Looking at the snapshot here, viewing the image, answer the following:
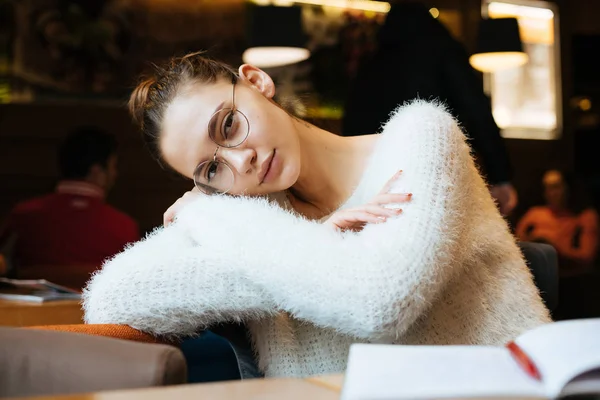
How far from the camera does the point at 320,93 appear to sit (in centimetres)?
680

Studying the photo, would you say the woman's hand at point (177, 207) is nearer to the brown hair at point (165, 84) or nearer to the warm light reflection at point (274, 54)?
the brown hair at point (165, 84)

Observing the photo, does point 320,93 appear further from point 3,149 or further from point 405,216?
point 405,216

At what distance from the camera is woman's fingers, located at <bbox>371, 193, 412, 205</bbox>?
118cm

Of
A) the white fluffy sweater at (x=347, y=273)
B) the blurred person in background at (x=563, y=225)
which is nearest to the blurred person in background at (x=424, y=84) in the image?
the white fluffy sweater at (x=347, y=273)

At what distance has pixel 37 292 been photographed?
7.13 feet

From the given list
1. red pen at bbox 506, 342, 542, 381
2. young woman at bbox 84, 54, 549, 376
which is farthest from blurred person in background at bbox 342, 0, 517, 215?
red pen at bbox 506, 342, 542, 381

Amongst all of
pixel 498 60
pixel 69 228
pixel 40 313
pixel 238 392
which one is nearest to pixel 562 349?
pixel 238 392

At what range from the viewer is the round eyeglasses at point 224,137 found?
1399mm

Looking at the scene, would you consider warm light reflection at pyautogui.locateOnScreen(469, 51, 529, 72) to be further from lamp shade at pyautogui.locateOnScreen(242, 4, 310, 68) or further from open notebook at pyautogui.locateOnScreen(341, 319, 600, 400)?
open notebook at pyautogui.locateOnScreen(341, 319, 600, 400)

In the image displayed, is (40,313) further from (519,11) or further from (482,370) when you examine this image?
(519,11)

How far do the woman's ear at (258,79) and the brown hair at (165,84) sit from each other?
5 cm

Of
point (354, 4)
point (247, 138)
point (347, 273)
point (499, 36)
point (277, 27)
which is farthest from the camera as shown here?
point (354, 4)

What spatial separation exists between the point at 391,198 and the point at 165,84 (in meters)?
0.53

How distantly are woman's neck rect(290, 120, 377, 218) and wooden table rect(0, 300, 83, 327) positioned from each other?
26.5 inches
